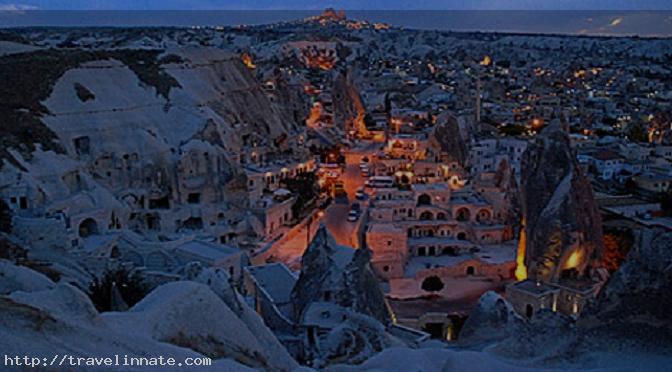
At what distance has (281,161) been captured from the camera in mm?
32500

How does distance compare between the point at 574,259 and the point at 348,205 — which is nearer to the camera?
the point at 574,259

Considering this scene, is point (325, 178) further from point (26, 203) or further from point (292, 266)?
point (26, 203)

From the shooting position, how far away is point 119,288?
15555 millimetres

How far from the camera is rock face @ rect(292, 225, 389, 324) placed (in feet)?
43.9

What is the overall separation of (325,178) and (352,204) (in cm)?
513

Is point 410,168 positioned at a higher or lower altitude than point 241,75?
lower

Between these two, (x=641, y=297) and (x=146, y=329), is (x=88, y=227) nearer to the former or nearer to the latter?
(x=146, y=329)

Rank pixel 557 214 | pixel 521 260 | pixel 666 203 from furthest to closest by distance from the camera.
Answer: pixel 666 203, pixel 521 260, pixel 557 214

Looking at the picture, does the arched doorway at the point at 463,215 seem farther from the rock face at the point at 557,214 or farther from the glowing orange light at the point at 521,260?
the rock face at the point at 557,214

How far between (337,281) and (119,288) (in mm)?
4991

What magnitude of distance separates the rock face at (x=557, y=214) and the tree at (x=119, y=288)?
10295 mm

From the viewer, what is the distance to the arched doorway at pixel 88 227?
21600mm

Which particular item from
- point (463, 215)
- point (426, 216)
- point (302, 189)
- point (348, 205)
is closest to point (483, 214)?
point (463, 215)

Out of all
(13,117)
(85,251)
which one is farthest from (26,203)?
(13,117)
